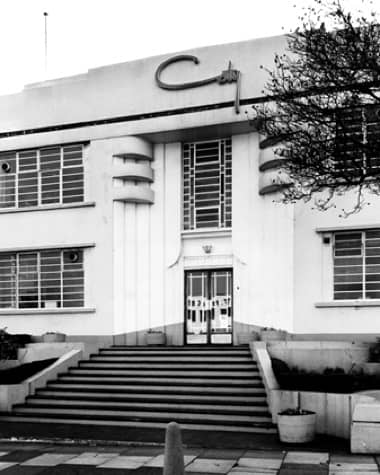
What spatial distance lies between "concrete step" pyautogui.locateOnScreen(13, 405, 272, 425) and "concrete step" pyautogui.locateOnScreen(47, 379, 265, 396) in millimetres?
924

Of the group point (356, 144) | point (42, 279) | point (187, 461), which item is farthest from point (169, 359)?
point (356, 144)

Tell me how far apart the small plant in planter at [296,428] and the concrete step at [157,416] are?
1.54m

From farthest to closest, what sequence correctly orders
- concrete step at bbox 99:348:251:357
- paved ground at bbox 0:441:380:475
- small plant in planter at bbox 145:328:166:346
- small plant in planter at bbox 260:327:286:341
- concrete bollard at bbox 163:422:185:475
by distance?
small plant in planter at bbox 145:328:166:346 → small plant in planter at bbox 260:327:286:341 → concrete step at bbox 99:348:251:357 → paved ground at bbox 0:441:380:475 → concrete bollard at bbox 163:422:185:475

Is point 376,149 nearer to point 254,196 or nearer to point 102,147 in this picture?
point 254,196

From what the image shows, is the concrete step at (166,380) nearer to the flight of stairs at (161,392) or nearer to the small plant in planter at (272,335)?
the flight of stairs at (161,392)

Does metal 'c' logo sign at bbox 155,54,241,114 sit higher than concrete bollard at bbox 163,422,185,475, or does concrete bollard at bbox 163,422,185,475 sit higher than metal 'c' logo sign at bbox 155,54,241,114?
metal 'c' logo sign at bbox 155,54,241,114

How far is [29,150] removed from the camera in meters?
21.9

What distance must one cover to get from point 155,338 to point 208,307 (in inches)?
68.5

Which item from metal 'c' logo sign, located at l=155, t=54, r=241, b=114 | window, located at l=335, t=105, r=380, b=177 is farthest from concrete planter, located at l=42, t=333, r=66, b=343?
window, located at l=335, t=105, r=380, b=177

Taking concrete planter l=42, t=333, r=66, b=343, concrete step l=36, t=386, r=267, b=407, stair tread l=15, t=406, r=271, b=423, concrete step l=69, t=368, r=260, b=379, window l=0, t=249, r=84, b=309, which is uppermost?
window l=0, t=249, r=84, b=309

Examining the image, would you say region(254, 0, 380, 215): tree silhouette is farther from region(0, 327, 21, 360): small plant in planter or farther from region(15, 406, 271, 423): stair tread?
region(0, 327, 21, 360): small plant in planter

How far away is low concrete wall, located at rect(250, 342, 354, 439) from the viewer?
41.0ft

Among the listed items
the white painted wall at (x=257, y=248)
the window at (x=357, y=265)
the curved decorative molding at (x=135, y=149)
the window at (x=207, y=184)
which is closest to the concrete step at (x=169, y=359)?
the white painted wall at (x=257, y=248)

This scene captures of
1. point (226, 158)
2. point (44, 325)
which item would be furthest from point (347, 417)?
point (44, 325)
